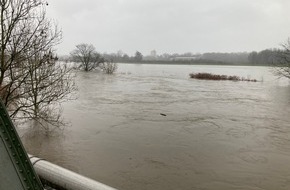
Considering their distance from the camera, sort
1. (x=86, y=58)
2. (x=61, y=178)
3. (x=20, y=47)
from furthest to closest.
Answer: (x=86, y=58)
(x=20, y=47)
(x=61, y=178)

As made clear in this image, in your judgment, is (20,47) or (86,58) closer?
(20,47)

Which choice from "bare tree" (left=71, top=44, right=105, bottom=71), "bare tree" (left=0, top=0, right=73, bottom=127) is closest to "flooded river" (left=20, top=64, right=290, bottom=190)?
"bare tree" (left=0, top=0, right=73, bottom=127)

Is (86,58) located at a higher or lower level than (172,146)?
higher

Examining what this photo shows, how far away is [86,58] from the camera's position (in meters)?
64.1

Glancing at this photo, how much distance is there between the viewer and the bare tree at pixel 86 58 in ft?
210

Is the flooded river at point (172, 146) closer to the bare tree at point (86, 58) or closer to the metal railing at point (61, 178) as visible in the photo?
the metal railing at point (61, 178)

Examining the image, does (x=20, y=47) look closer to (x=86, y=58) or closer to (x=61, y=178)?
(x=61, y=178)

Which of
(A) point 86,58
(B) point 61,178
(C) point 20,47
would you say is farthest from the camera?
(A) point 86,58

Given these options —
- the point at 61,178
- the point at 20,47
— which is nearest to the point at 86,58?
the point at 20,47

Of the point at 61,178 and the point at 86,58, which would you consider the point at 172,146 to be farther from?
the point at 86,58

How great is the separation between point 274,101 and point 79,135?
61.6 ft

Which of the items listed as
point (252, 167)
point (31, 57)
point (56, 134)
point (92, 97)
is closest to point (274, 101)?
point (92, 97)

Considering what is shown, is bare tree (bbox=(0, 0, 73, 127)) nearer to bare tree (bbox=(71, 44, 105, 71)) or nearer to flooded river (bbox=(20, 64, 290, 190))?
flooded river (bbox=(20, 64, 290, 190))

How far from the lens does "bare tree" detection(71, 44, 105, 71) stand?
6400cm
